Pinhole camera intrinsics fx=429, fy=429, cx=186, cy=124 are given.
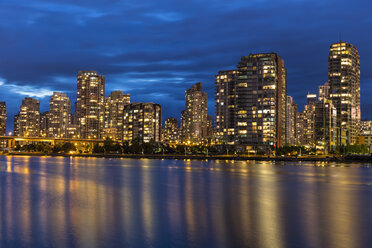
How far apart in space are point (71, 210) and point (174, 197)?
15.1 m

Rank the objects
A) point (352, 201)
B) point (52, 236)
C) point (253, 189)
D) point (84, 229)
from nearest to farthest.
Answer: point (52, 236)
point (84, 229)
point (352, 201)
point (253, 189)

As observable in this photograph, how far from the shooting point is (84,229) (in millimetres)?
30562

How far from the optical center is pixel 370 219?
116 feet

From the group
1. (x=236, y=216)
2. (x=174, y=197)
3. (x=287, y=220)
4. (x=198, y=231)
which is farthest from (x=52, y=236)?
(x=174, y=197)

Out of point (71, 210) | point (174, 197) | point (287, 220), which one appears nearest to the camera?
point (287, 220)

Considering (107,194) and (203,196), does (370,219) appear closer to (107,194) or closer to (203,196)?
(203,196)

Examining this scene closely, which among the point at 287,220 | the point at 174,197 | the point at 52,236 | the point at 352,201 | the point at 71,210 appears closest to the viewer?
the point at 52,236

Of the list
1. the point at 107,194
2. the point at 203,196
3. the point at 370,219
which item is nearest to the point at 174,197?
the point at 203,196

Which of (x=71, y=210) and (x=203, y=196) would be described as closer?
(x=71, y=210)

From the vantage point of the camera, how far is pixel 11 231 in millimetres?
29812

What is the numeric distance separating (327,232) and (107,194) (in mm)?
31632

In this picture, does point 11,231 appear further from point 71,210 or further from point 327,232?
point 327,232

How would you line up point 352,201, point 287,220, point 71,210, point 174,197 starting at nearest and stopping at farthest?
point 287,220 < point 71,210 < point 352,201 < point 174,197

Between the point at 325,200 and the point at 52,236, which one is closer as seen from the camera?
the point at 52,236
